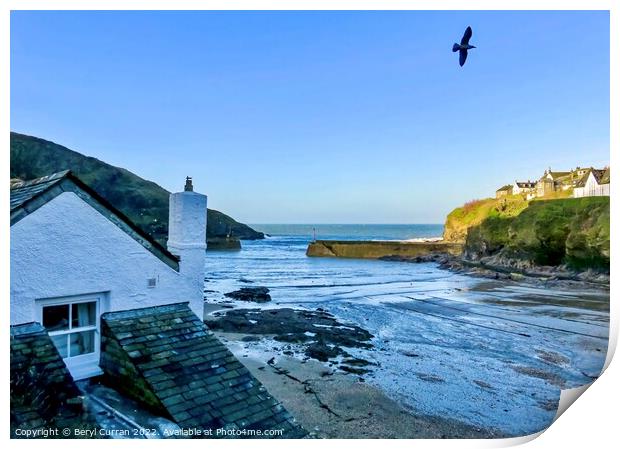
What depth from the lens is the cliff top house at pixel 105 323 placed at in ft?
8.64

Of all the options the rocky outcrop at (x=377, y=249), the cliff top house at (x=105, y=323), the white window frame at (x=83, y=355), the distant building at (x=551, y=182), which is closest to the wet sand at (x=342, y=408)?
the cliff top house at (x=105, y=323)

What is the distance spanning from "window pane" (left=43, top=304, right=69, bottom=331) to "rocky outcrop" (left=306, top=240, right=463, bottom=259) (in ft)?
122

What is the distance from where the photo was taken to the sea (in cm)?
629

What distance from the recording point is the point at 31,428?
2574 millimetres

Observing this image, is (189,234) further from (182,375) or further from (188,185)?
(182,375)

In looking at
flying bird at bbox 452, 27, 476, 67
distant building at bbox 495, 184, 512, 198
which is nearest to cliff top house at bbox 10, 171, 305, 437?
flying bird at bbox 452, 27, 476, 67

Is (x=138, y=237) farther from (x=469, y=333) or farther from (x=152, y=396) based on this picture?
(x=469, y=333)

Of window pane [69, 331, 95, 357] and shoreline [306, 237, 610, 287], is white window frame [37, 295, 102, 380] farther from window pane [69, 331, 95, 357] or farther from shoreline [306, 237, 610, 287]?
shoreline [306, 237, 610, 287]

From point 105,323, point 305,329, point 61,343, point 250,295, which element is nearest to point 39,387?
point 61,343

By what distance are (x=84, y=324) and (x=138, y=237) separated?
2.43ft

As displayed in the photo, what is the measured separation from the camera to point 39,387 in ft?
8.21

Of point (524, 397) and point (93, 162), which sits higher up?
point (93, 162)

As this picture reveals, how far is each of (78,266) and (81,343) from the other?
0.61 meters
